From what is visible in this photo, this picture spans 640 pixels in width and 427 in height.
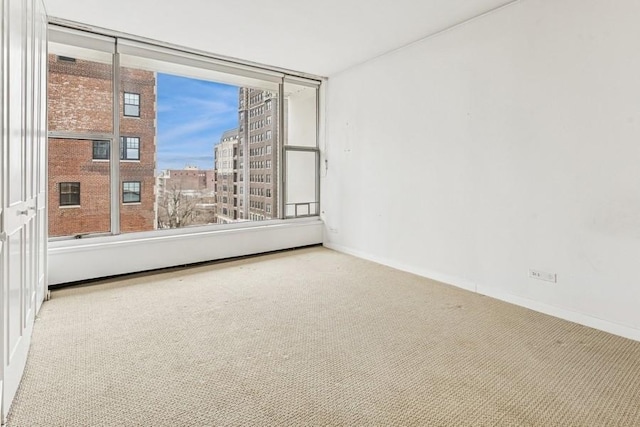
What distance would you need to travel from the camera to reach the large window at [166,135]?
3.80 metres

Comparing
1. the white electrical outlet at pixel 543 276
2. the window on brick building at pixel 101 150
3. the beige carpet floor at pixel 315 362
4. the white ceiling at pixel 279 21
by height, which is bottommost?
the beige carpet floor at pixel 315 362

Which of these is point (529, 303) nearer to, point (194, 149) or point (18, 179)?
point (18, 179)

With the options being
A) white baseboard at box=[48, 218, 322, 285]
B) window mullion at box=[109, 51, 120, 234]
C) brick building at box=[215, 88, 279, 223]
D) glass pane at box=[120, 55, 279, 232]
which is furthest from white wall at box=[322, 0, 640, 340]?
window mullion at box=[109, 51, 120, 234]

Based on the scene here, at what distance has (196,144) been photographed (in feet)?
15.2

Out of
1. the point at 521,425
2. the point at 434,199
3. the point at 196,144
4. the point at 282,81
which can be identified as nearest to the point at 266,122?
the point at 282,81

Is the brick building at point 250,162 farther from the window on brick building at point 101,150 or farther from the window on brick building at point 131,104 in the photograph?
the window on brick building at point 101,150

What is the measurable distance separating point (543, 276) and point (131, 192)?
432cm

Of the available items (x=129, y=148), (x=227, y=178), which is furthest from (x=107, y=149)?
(x=227, y=178)

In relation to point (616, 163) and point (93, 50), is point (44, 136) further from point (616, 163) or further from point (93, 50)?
point (616, 163)

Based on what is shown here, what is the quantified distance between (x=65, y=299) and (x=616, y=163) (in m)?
4.62

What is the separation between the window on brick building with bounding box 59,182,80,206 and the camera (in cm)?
378

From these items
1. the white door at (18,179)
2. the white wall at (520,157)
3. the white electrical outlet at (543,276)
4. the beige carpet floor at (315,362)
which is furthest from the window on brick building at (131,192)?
the white electrical outlet at (543,276)

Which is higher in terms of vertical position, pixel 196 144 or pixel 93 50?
pixel 93 50

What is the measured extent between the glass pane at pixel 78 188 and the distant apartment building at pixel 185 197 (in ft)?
2.03
